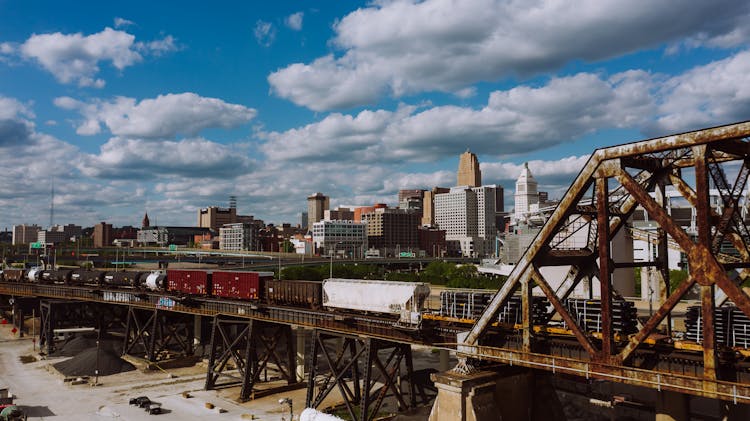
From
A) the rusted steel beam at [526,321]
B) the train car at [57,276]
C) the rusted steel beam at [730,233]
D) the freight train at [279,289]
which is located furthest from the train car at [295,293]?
the train car at [57,276]

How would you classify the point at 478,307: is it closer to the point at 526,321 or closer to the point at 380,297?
the point at 526,321

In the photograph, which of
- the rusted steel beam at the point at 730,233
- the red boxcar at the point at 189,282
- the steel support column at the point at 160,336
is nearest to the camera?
the rusted steel beam at the point at 730,233

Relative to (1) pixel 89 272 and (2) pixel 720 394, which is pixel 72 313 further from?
(2) pixel 720 394

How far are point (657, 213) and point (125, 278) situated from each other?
71.2m

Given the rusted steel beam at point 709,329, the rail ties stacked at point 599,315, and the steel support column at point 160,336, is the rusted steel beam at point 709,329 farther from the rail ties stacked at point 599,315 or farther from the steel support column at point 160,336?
the steel support column at point 160,336

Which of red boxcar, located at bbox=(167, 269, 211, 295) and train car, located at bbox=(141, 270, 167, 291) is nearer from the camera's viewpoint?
red boxcar, located at bbox=(167, 269, 211, 295)

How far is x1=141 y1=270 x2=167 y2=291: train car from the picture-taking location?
219ft

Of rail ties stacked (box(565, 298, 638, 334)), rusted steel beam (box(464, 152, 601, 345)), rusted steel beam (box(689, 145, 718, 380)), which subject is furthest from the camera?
rail ties stacked (box(565, 298, 638, 334))

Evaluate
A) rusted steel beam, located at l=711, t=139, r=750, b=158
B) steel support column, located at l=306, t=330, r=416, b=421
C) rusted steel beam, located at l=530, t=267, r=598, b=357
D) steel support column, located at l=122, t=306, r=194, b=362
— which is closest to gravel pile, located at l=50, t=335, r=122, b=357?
steel support column, located at l=122, t=306, r=194, b=362

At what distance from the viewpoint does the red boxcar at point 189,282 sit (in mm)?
59456

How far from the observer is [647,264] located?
97.1 feet

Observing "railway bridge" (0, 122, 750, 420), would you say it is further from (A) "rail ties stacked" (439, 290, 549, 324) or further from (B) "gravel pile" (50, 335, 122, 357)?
(B) "gravel pile" (50, 335, 122, 357)

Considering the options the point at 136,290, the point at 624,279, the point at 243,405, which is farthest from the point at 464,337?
the point at 624,279

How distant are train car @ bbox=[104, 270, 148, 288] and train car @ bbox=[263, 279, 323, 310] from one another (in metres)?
28.6
